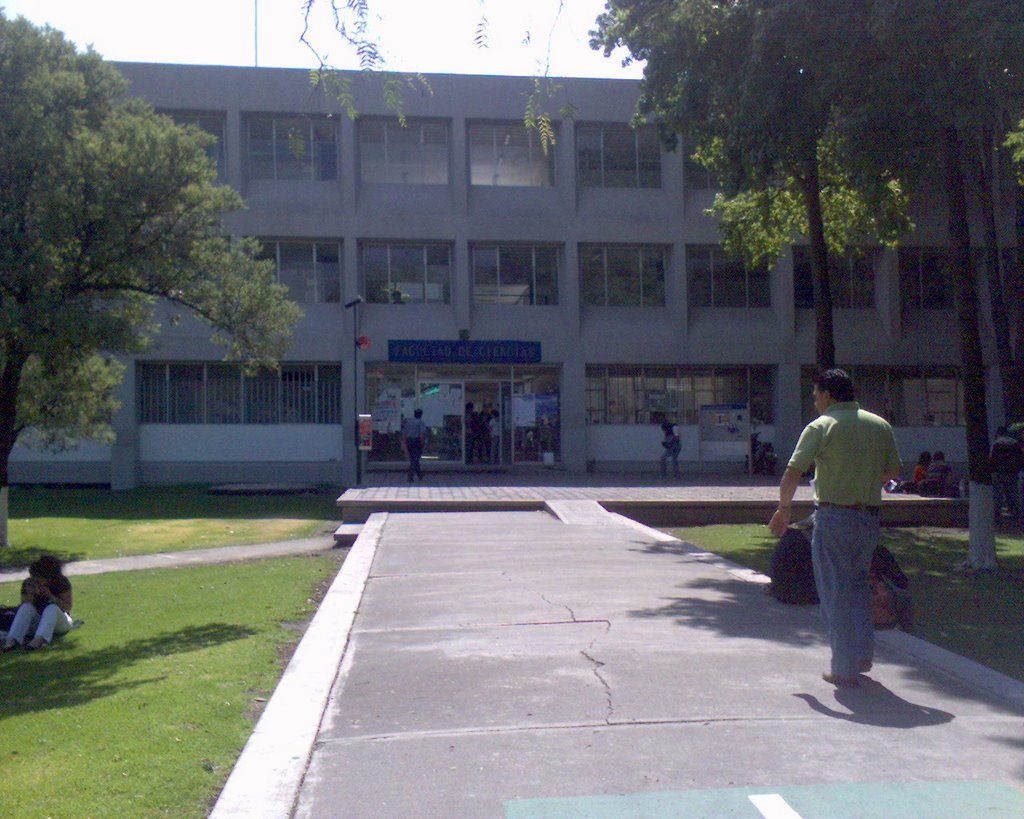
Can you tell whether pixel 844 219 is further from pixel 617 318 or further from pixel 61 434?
pixel 61 434

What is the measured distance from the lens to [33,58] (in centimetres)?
1507

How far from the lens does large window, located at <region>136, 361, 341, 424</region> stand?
30.9 metres

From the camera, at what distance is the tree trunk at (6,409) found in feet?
52.2

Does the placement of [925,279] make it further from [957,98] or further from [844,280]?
[957,98]

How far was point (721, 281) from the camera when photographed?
3269cm

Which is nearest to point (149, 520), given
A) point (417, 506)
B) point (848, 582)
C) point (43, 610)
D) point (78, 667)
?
point (417, 506)

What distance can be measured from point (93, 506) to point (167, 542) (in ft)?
25.3

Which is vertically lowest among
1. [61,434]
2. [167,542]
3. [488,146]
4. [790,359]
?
[167,542]

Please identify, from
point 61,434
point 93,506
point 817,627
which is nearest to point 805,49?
point 817,627

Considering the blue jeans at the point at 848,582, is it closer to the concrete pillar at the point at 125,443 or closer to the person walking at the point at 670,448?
the person walking at the point at 670,448

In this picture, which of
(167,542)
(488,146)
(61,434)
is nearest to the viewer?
(167,542)

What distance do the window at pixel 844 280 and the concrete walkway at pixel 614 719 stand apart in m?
24.3

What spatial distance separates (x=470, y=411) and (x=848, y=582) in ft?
84.4

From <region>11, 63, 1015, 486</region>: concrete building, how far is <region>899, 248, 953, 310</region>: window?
101 millimetres
